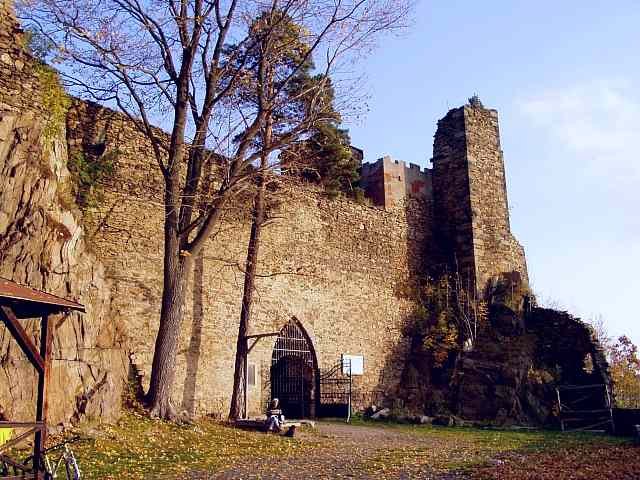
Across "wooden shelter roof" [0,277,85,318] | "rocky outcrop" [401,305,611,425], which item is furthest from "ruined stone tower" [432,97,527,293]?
"wooden shelter roof" [0,277,85,318]

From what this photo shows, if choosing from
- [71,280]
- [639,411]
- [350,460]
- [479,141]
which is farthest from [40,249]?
[479,141]

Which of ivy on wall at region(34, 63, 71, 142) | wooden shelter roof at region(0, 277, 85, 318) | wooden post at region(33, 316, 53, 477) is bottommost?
wooden post at region(33, 316, 53, 477)

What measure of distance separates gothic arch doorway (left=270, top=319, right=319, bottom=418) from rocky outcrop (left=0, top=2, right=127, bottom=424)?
17.5 feet

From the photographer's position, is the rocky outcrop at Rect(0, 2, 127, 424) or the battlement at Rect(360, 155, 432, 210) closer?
the rocky outcrop at Rect(0, 2, 127, 424)

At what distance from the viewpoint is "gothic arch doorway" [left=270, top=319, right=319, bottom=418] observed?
1766 centimetres

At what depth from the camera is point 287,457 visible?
10.7m

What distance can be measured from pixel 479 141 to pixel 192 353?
41.6 ft

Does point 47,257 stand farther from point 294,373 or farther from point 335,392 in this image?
point 335,392

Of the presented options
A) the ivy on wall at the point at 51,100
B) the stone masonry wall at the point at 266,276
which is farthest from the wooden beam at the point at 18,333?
the ivy on wall at the point at 51,100

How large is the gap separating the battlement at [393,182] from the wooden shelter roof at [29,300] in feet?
48.2

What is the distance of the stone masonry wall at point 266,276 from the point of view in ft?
47.0

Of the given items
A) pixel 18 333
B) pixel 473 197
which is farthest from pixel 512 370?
pixel 18 333

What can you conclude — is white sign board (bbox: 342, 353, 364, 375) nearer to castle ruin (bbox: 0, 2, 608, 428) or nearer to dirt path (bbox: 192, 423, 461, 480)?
castle ruin (bbox: 0, 2, 608, 428)

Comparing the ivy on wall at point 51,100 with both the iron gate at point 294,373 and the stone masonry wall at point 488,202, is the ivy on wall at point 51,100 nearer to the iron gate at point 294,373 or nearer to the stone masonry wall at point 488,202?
the iron gate at point 294,373
